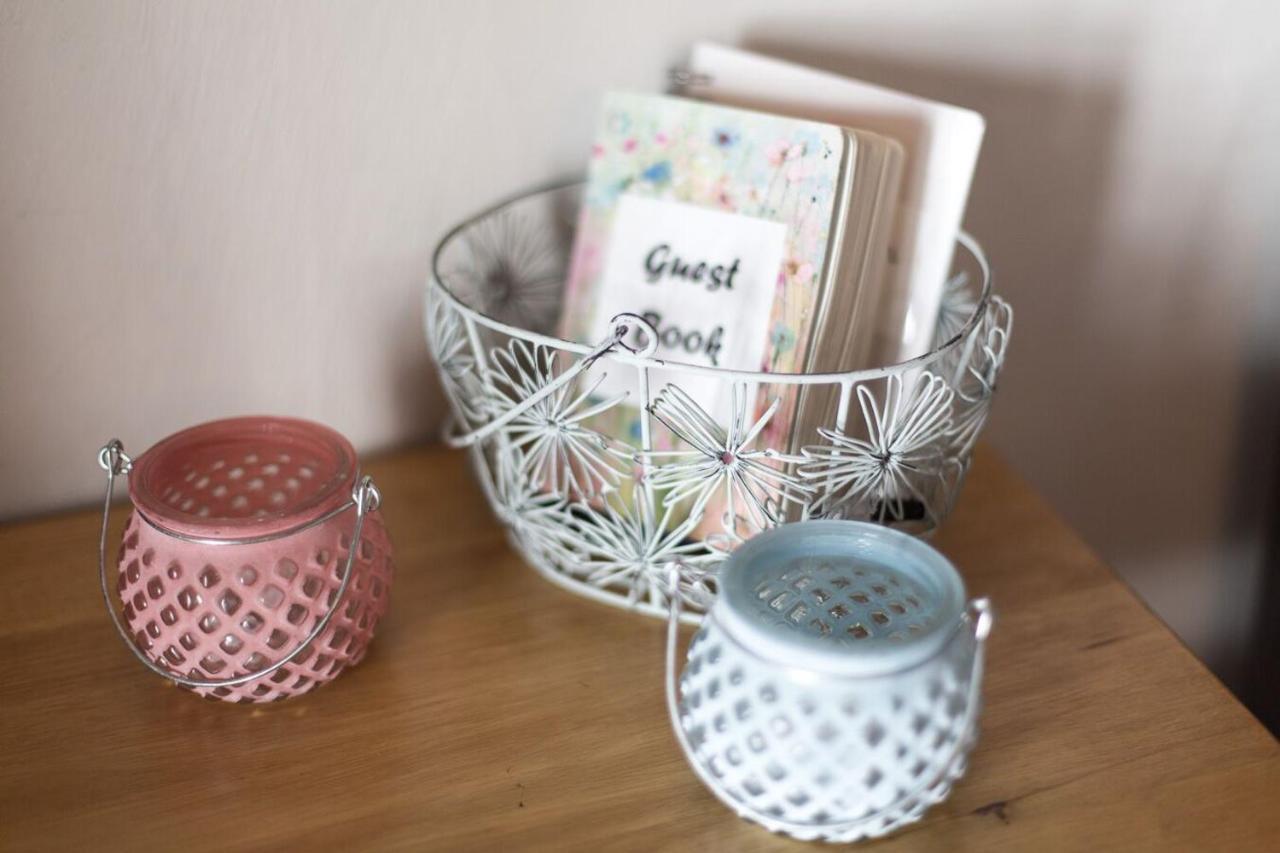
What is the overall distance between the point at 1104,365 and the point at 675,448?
0.46 m

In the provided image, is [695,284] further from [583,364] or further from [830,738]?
[830,738]

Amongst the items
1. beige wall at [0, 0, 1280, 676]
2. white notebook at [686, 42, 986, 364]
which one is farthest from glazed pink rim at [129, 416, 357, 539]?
white notebook at [686, 42, 986, 364]

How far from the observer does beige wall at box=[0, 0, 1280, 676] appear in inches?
24.7

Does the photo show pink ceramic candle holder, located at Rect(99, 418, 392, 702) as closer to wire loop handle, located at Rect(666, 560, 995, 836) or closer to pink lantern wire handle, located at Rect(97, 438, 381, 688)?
pink lantern wire handle, located at Rect(97, 438, 381, 688)

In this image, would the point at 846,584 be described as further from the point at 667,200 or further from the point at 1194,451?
the point at 1194,451

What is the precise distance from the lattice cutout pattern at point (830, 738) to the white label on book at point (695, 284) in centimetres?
18

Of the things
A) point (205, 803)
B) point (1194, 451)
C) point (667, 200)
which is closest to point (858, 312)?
point (667, 200)

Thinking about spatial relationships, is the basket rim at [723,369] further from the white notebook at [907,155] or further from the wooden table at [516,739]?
the wooden table at [516,739]

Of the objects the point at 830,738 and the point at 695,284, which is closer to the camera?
the point at 830,738

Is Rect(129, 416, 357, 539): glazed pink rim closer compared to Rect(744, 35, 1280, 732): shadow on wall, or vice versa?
Rect(129, 416, 357, 539): glazed pink rim

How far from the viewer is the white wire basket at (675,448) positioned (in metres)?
0.56

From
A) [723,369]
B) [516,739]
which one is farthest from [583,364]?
[516,739]

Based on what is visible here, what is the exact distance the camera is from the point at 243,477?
63 centimetres

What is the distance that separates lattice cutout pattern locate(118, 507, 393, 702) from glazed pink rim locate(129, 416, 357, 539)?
0.03 feet
